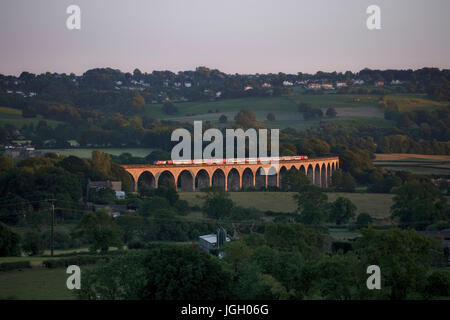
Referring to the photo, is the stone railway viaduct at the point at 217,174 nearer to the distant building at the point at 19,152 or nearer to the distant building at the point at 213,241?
the distant building at the point at 19,152

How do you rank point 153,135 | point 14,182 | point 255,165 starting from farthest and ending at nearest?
1. point 153,135
2. point 255,165
3. point 14,182

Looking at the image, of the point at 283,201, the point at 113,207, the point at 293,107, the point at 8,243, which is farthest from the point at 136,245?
the point at 293,107

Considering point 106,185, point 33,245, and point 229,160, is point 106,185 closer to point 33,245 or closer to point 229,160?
point 33,245

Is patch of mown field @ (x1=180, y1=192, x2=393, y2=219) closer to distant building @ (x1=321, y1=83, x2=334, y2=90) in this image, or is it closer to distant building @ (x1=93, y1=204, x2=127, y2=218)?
distant building @ (x1=93, y1=204, x2=127, y2=218)

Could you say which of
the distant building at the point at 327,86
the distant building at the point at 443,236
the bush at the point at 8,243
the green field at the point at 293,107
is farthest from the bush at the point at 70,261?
the distant building at the point at 327,86

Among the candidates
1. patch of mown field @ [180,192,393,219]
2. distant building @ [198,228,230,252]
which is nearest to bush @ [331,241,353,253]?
distant building @ [198,228,230,252]
